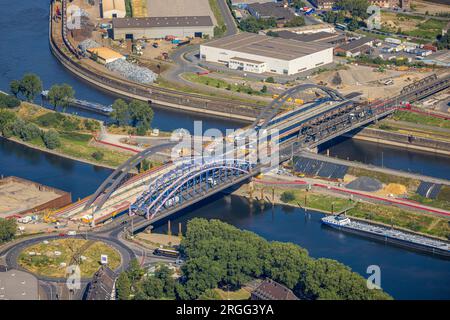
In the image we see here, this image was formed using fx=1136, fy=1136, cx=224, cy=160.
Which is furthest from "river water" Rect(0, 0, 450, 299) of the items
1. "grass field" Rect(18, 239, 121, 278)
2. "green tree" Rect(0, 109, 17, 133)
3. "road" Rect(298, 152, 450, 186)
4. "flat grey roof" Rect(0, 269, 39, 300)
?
"flat grey roof" Rect(0, 269, 39, 300)

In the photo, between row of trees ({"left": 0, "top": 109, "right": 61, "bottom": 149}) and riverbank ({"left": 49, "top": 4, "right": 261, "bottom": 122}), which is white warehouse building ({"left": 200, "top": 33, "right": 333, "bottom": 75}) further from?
row of trees ({"left": 0, "top": 109, "right": 61, "bottom": 149})

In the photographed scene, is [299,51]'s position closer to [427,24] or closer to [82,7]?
[427,24]

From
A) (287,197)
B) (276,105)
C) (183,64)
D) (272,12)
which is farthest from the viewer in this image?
(272,12)

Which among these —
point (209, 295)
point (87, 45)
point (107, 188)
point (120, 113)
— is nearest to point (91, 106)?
point (120, 113)

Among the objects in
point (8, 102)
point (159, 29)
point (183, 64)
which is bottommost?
point (183, 64)

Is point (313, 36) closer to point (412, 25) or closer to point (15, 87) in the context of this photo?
point (412, 25)
